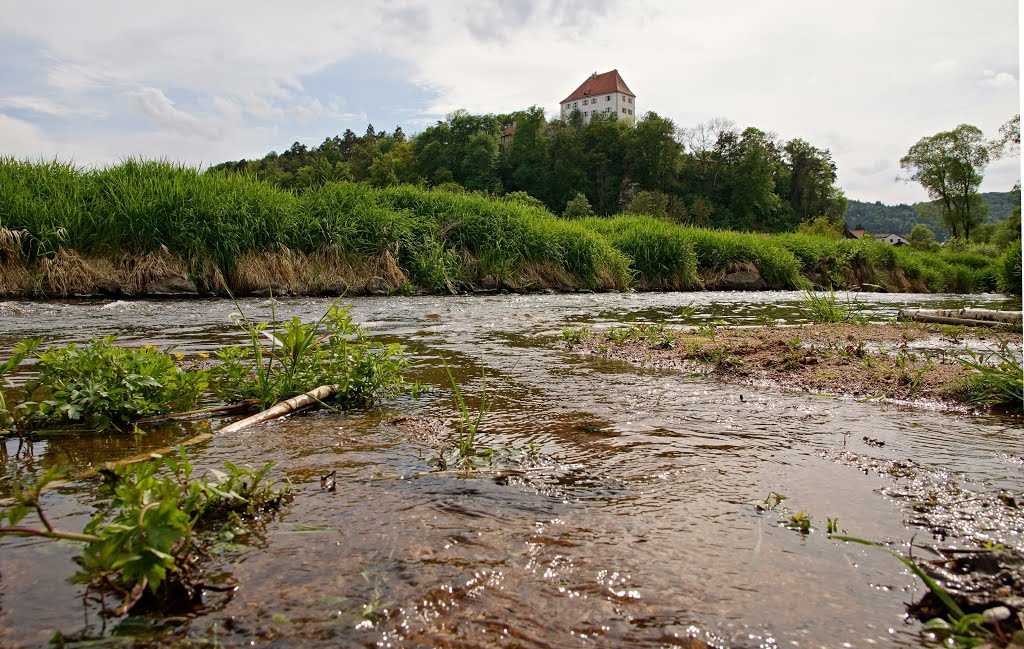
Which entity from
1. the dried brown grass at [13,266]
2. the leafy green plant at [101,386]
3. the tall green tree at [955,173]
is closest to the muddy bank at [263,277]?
the dried brown grass at [13,266]

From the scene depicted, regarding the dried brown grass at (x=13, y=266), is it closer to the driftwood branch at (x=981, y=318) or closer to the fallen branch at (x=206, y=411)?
the fallen branch at (x=206, y=411)

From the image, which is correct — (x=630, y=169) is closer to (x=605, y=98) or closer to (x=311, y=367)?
(x=605, y=98)

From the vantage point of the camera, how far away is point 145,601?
4.33ft

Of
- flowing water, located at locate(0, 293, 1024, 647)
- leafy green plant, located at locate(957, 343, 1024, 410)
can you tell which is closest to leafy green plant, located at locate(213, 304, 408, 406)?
flowing water, located at locate(0, 293, 1024, 647)

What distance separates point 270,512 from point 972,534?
2083 millimetres

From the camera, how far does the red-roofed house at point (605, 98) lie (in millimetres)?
111812

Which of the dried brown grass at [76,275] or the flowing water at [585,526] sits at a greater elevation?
the dried brown grass at [76,275]

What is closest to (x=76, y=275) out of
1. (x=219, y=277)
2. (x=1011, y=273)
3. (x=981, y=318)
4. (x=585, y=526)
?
(x=219, y=277)

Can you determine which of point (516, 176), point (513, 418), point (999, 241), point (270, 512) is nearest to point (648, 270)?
point (513, 418)

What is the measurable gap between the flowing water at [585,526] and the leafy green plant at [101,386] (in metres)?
0.15

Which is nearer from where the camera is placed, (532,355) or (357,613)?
(357,613)

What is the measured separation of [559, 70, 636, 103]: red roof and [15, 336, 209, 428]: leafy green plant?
4696 inches

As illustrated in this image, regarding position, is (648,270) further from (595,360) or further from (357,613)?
(357,613)

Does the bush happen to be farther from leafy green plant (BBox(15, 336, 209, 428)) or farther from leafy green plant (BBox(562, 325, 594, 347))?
leafy green plant (BBox(15, 336, 209, 428))
